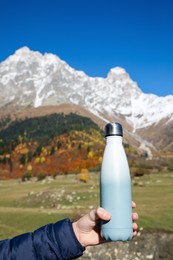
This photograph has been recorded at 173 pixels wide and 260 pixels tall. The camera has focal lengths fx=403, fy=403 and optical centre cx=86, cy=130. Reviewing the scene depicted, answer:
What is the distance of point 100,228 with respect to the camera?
475 centimetres

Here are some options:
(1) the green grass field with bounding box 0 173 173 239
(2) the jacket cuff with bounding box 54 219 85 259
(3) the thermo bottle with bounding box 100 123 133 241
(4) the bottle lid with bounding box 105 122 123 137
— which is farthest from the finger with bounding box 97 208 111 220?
(1) the green grass field with bounding box 0 173 173 239

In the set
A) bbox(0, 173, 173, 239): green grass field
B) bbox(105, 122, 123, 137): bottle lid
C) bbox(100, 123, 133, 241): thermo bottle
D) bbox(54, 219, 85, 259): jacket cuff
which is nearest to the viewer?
bbox(100, 123, 133, 241): thermo bottle

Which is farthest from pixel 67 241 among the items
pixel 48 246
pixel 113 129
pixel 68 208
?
pixel 68 208

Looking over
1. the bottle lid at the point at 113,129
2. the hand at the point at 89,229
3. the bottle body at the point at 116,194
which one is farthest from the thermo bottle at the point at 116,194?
the hand at the point at 89,229

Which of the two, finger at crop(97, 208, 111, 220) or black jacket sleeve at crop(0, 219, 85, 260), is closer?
finger at crop(97, 208, 111, 220)

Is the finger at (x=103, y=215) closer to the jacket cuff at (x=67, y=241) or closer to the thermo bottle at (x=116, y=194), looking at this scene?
the thermo bottle at (x=116, y=194)

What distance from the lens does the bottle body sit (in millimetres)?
4258

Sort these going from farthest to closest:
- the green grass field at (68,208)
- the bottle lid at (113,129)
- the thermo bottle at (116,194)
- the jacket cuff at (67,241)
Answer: the green grass field at (68,208), the jacket cuff at (67,241), the bottle lid at (113,129), the thermo bottle at (116,194)

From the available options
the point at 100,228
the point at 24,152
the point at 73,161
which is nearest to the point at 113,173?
the point at 100,228

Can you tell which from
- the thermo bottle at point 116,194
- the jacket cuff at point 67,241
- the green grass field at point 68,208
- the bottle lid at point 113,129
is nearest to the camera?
the thermo bottle at point 116,194

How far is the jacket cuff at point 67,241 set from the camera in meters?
4.58

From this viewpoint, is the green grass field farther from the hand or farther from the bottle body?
the bottle body

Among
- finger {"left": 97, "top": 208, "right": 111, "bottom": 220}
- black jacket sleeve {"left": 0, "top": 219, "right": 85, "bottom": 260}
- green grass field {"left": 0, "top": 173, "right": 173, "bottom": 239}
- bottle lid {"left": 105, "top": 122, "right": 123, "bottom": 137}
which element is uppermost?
bottle lid {"left": 105, "top": 122, "right": 123, "bottom": 137}

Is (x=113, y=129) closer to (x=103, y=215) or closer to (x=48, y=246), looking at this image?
(x=103, y=215)
